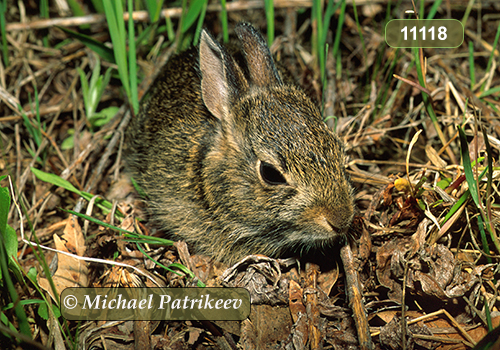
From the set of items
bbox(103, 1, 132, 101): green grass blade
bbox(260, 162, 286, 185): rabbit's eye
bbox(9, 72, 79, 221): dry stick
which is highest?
bbox(103, 1, 132, 101): green grass blade

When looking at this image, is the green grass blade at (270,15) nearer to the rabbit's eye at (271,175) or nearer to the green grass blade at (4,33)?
the rabbit's eye at (271,175)

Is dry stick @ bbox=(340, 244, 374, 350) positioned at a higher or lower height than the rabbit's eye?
lower

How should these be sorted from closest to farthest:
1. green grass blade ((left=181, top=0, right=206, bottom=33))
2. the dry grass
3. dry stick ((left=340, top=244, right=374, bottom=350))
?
dry stick ((left=340, top=244, right=374, bottom=350))
the dry grass
green grass blade ((left=181, top=0, right=206, bottom=33))

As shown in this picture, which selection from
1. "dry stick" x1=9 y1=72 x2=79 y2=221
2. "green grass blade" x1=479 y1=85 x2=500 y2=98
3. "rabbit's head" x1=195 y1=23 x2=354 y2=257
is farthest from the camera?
"green grass blade" x1=479 y1=85 x2=500 y2=98

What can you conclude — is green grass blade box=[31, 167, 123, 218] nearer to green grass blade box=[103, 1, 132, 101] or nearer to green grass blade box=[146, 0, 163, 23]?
green grass blade box=[103, 1, 132, 101]

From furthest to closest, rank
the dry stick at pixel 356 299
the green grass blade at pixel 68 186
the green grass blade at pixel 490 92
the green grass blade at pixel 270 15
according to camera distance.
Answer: the green grass blade at pixel 270 15
the green grass blade at pixel 490 92
the green grass blade at pixel 68 186
the dry stick at pixel 356 299

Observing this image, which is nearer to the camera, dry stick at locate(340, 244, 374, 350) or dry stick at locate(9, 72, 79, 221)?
dry stick at locate(340, 244, 374, 350)

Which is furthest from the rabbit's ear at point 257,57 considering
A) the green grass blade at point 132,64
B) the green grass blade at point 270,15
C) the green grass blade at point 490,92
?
the green grass blade at point 490,92

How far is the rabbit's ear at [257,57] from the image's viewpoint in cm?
435

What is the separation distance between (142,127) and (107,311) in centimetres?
223

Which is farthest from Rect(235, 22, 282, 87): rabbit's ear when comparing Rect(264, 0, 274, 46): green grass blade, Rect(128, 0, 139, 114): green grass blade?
Rect(128, 0, 139, 114): green grass blade

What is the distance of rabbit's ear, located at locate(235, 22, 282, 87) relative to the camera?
4348 mm

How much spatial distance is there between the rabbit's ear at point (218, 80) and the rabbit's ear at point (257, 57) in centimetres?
17

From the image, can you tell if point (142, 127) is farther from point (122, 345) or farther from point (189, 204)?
point (122, 345)
